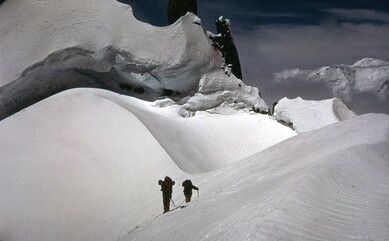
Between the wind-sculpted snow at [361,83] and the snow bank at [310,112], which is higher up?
the wind-sculpted snow at [361,83]

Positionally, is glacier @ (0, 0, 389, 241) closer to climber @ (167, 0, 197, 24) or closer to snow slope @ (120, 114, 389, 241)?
snow slope @ (120, 114, 389, 241)

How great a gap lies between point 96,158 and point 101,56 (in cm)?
442

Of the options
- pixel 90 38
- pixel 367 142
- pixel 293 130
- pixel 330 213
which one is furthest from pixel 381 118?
pixel 90 38

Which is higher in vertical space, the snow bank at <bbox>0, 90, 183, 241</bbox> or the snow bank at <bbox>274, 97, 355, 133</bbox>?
the snow bank at <bbox>274, 97, 355, 133</bbox>

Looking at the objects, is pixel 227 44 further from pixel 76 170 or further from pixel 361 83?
pixel 361 83

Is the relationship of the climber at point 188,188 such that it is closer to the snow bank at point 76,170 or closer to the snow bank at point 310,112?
the snow bank at point 76,170

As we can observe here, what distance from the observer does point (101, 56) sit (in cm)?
1529

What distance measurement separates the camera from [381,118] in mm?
9883

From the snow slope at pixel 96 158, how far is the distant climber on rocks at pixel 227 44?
466 centimetres

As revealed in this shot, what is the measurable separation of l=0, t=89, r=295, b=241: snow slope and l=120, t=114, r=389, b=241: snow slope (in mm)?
3222

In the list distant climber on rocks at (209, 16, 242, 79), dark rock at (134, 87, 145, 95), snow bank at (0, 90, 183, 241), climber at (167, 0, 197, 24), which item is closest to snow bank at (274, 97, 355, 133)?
distant climber on rocks at (209, 16, 242, 79)

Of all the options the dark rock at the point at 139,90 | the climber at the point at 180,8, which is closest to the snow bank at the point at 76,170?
the dark rock at the point at 139,90

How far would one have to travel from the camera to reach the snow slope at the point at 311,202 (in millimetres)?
4430

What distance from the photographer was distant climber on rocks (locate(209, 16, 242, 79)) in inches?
787
